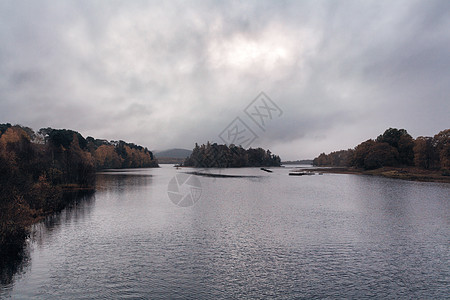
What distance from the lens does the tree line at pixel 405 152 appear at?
102812mm

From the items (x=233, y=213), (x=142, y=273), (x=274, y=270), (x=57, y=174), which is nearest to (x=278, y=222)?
(x=233, y=213)

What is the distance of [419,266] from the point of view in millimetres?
17000

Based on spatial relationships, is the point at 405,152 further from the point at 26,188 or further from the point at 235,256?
the point at 26,188

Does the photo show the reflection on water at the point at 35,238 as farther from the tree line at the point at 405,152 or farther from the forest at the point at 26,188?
the tree line at the point at 405,152

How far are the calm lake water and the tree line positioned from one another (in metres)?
88.9

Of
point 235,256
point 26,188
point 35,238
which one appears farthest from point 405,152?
point 35,238

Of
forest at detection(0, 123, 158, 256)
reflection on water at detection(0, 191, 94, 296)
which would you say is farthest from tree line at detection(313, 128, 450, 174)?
forest at detection(0, 123, 158, 256)

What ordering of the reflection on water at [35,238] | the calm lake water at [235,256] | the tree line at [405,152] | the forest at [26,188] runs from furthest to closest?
the tree line at [405,152]
the forest at [26,188]
the reflection on water at [35,238]
the calm lake water at [235,256]

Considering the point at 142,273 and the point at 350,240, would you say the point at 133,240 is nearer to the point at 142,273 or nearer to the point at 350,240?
the point at 142,273

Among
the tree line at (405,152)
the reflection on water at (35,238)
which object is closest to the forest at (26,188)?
the reflection on water at (35,238)

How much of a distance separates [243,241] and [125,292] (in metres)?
10.5

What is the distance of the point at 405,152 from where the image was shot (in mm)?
127812

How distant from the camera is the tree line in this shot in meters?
103

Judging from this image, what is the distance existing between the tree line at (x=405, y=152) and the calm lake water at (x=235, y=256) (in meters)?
88.9
